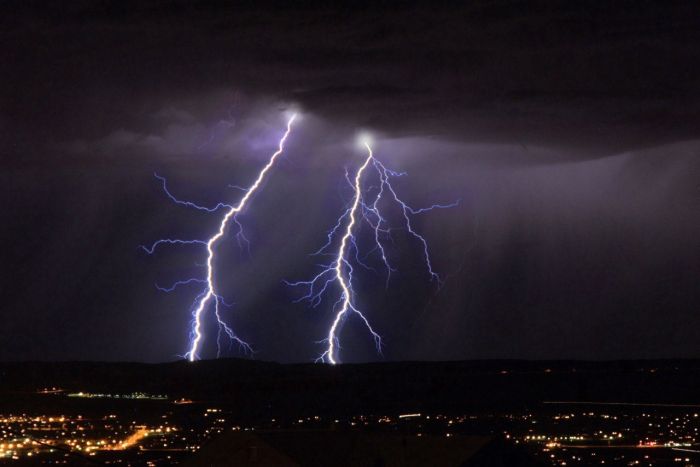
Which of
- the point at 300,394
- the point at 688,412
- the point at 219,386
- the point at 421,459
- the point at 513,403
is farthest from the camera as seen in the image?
the point at 219,386

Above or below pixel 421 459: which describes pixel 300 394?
above

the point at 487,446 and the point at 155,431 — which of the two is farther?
the point at 155,431

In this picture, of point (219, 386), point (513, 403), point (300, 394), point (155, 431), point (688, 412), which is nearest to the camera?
point (155, 431)

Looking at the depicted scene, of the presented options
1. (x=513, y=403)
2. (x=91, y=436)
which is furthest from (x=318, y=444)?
(x=513, y=403)

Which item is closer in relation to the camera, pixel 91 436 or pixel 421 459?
pixel 421 459

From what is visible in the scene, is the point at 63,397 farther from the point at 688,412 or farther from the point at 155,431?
the point at 688,412

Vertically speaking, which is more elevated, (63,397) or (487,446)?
(63,397)

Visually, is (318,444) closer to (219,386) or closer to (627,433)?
(627,433)

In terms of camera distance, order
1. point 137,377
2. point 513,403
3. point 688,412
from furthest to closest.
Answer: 1. point 137,377
2. point 513,403
3. point 688,412

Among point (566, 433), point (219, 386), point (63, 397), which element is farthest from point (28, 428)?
point (219, 386)
